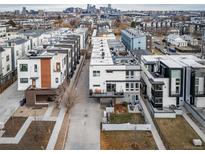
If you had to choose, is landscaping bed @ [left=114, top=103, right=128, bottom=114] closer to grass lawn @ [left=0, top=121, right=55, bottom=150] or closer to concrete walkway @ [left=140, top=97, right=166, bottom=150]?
concrete walkway @ [left=140, top=97, right=166, bottom=150]

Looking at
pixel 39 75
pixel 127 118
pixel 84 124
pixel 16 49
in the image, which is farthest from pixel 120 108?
pixel 16 49

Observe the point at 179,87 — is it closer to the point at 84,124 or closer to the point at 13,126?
the point at 84,124

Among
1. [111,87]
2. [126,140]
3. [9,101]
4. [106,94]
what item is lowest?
[126,140]

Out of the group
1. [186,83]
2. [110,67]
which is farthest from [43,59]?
[186,83]

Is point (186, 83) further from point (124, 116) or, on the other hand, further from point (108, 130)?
point (108, 130)

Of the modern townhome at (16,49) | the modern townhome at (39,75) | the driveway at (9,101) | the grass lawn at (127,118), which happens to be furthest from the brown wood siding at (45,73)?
the modern townhome at (16,49)

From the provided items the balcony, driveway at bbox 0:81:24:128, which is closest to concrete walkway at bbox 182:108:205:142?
the balcony

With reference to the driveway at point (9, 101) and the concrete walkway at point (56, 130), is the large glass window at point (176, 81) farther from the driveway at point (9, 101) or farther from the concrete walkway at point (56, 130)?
the driveway at point (9, 101)

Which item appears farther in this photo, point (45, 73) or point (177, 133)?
point (45, 73)
